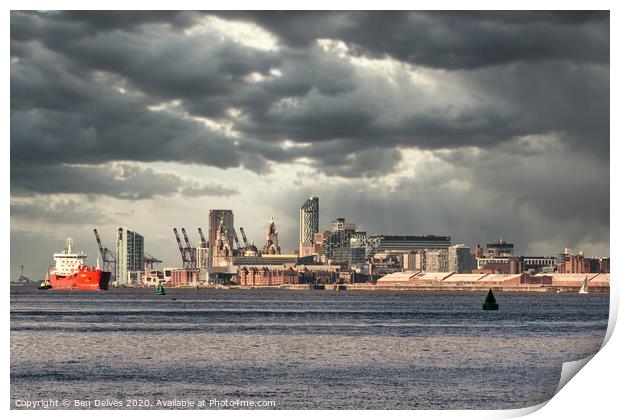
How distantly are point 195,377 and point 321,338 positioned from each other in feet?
72.1

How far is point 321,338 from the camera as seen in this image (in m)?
60.3

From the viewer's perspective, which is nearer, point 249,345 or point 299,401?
point 299,401

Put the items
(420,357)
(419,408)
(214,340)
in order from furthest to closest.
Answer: (214,340) < (420,357) < (419,408)

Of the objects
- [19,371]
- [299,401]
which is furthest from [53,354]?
[299,401]

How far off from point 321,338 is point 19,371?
73.8 feet

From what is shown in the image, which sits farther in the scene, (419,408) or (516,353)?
(516,353)

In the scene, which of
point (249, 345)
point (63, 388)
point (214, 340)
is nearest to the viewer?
point (63, 388)

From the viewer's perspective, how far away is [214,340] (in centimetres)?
5847
